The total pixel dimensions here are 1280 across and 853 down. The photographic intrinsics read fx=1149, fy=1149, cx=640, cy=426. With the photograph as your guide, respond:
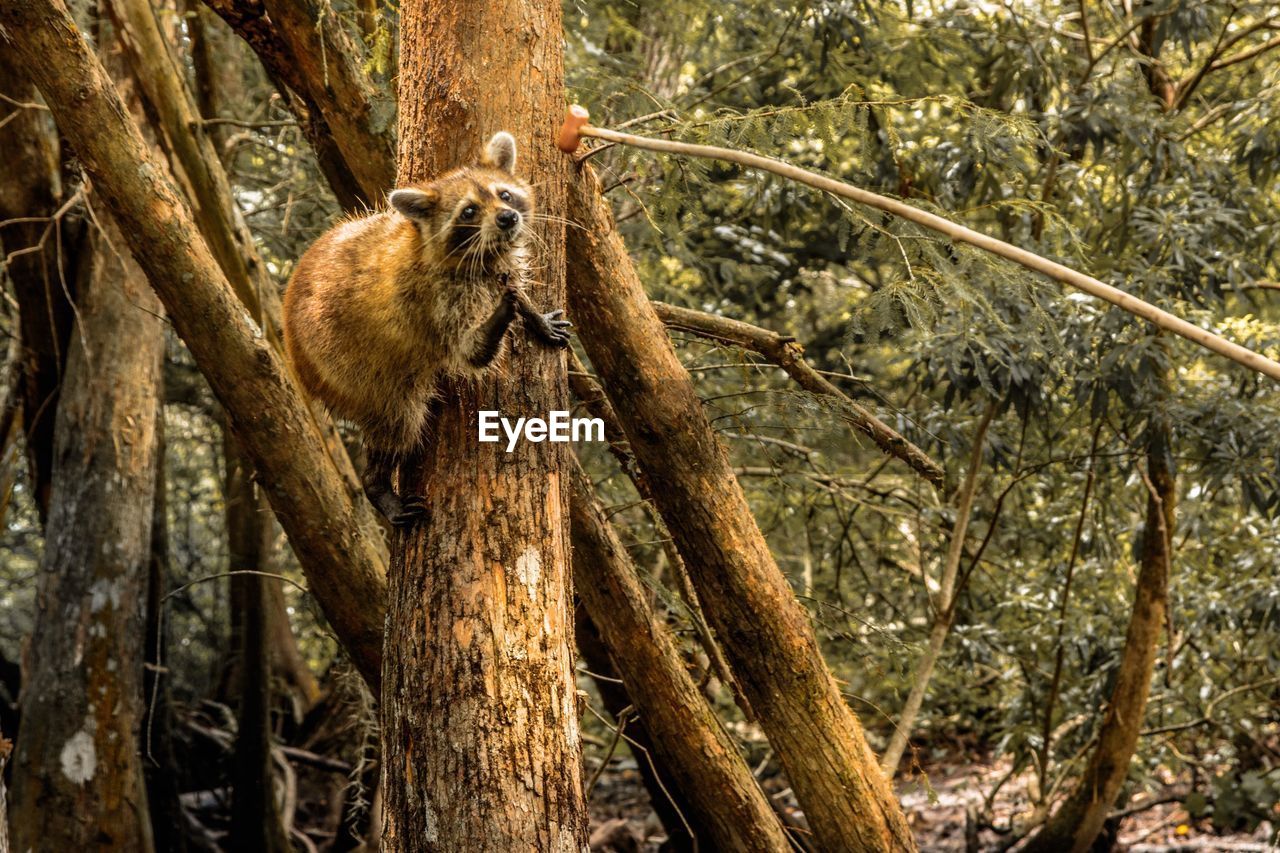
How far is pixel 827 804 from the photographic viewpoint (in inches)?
143

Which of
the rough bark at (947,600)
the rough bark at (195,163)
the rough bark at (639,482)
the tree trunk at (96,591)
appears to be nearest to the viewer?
the rough bark at (639,482)

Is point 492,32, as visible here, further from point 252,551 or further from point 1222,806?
point 1222,806

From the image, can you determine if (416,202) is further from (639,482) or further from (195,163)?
(195,163)

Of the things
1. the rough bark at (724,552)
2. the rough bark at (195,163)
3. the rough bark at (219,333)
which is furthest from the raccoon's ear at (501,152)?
the rough bark at (195,163)

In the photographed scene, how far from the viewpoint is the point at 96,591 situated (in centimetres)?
532

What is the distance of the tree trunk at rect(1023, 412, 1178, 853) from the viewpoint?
5656 mm

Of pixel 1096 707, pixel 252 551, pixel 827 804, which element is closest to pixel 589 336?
pixel 827 804

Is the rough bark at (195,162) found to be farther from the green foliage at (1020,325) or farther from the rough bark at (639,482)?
the green foliage at (1020,325)

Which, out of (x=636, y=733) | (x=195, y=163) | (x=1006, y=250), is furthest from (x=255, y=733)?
(x=1006, y=250)

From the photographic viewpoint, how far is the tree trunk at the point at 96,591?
16.7ft

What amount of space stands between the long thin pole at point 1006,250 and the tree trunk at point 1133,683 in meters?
3.85

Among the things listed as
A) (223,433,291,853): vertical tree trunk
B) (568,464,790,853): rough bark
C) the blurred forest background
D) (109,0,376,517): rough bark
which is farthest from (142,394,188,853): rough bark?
(568,464,790,853): rough bark

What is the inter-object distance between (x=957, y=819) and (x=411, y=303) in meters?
5.94

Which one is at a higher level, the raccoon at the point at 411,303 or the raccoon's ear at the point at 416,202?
the raccoon's ear at the point at 416,202
